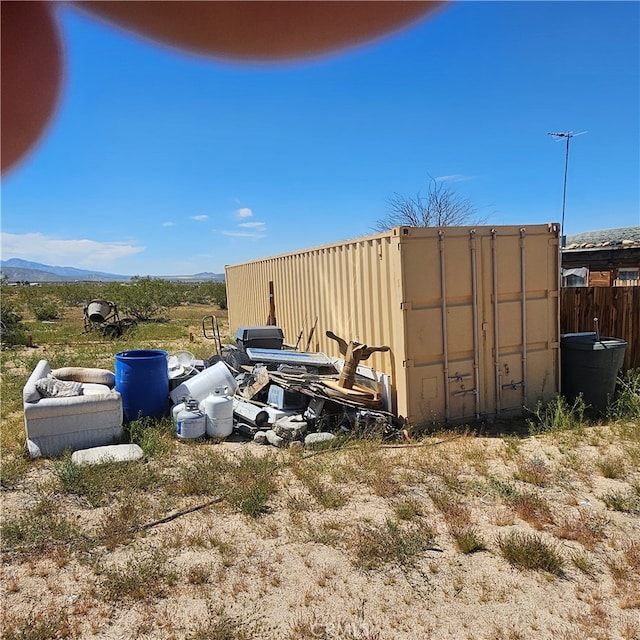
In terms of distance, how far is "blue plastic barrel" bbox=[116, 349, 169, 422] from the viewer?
22.6ft

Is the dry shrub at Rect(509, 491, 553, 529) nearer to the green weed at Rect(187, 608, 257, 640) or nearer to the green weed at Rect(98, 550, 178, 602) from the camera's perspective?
the green weed at Rect(187, 608, 257, 640)

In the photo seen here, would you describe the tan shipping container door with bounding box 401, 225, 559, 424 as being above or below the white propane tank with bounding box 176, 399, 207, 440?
above

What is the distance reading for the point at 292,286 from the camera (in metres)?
10.4

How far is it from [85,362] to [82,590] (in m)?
9.52

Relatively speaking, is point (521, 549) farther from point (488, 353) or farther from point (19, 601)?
point (488, 353)

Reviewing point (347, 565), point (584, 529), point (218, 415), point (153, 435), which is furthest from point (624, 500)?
point (153, 435)

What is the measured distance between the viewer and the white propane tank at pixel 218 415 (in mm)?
6559

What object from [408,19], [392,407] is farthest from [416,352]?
[408,19]

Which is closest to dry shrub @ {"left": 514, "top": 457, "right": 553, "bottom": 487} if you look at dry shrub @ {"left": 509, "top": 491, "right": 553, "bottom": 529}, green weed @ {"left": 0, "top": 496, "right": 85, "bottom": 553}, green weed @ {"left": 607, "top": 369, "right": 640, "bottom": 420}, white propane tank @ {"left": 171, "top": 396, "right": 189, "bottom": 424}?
dry shrub @ {"left": 509, "top": 491, "right": 553, "bottom": 529}

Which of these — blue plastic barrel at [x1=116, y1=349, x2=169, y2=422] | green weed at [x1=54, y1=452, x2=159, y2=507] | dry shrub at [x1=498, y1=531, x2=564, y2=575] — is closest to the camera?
dry shrub at [x1=498, y1=531, x2=564, y2=575]

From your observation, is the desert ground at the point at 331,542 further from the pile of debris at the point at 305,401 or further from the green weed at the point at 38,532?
the pile of debris at the point at 305,401

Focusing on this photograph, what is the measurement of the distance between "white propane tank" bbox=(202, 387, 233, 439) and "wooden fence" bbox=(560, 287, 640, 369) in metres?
5.55

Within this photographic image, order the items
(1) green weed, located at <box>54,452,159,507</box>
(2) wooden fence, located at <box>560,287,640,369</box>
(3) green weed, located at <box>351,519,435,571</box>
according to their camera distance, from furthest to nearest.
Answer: (2) wooden fence, located at <box>560,287,640,369</box>, (1) green weed, located at <box>54,452,159,507</box>, (3) green weed, located at <box>351,519,435,571</box>

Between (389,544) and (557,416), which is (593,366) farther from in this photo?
(389,544)
